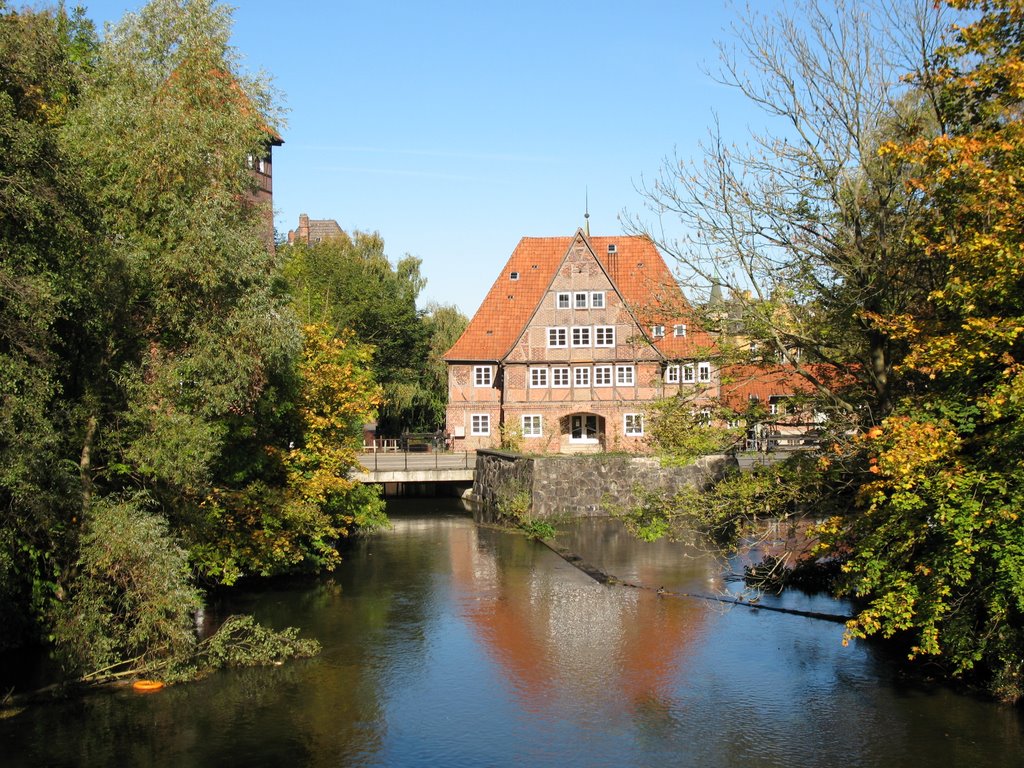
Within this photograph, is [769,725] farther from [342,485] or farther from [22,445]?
[342,485]

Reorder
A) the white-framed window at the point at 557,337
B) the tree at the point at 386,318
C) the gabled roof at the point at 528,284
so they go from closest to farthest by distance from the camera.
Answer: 1. the white-framed window at the point at 557,337
2. the gabled roof at the point at 528,284
3. the tree at the point at 386,318

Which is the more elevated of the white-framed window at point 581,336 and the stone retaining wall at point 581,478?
the white-framed window at point 581,336

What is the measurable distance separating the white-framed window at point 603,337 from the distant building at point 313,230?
2887 centimetres

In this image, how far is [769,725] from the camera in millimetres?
14461

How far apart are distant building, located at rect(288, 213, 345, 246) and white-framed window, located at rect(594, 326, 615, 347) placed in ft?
94.7

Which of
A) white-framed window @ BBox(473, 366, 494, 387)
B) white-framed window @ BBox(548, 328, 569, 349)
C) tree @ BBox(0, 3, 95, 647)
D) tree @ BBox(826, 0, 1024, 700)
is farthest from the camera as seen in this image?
white-framed window @ BBox(473, 366, 494, 387)

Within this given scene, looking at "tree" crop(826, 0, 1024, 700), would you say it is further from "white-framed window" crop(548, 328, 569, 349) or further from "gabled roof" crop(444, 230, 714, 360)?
"white-framed window" crop(548, 328, 569, 349)

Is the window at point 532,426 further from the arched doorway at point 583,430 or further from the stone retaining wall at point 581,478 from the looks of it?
the stone retaining wall at point 581,478

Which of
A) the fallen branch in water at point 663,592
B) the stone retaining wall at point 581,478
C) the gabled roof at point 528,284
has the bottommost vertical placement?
the fallen branch in water at point 663,592

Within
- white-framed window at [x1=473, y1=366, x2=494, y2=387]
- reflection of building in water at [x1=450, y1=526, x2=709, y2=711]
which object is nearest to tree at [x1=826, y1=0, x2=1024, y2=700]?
reflection of building in water at [x1=450, y1=526, x2=709, y2=711]

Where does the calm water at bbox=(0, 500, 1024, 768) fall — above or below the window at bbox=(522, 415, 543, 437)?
below

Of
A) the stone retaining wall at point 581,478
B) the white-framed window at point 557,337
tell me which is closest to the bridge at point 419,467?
the stone retaining wall at point 581,478

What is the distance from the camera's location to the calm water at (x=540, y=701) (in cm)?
1338

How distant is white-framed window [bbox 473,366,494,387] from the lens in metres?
44.3
